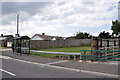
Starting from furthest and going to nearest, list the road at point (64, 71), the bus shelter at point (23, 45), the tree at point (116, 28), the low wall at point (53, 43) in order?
the tree at point (116, 28), the low wall at point (53, 43), the bus shelter at point (23, 45), the road at point (64, 71)

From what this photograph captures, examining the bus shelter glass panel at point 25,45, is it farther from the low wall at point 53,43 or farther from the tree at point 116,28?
the tree at point 116,28

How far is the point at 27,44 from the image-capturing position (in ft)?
79.9

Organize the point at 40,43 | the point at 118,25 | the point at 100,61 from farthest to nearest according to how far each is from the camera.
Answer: the point at 118,25 → the point at 40,43 → the point at 100,61

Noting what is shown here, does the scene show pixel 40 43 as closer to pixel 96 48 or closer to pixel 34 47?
pixel 34 47

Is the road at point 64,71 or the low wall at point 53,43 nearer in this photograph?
the road at point 64,71

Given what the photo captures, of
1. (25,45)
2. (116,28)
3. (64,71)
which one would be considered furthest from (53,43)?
(64,71)

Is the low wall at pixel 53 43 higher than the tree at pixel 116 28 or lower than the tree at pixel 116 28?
lower

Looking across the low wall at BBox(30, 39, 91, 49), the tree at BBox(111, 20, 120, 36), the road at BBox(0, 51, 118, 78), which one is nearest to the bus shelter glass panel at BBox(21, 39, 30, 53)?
the road at BBox(0, 51, 118, 78)

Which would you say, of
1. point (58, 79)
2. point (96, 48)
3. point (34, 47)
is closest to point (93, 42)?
point (96, 48)

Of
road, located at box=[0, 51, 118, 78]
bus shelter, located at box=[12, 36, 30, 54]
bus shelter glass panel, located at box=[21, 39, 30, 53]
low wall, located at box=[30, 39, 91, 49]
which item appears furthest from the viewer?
low wall, located at box=[30, 39, 91, 49]

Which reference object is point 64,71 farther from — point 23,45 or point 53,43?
point 53,43

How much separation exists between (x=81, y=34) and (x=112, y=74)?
81.5 m

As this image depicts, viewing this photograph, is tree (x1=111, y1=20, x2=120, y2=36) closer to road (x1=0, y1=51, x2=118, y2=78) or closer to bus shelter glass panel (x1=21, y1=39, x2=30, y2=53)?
bus shelter glass panel (x1=21, y1=39, x2=30, y2=53)

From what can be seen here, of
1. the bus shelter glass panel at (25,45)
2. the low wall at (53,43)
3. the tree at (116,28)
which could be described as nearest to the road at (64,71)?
the bus shelter glass panel at (25,45)
